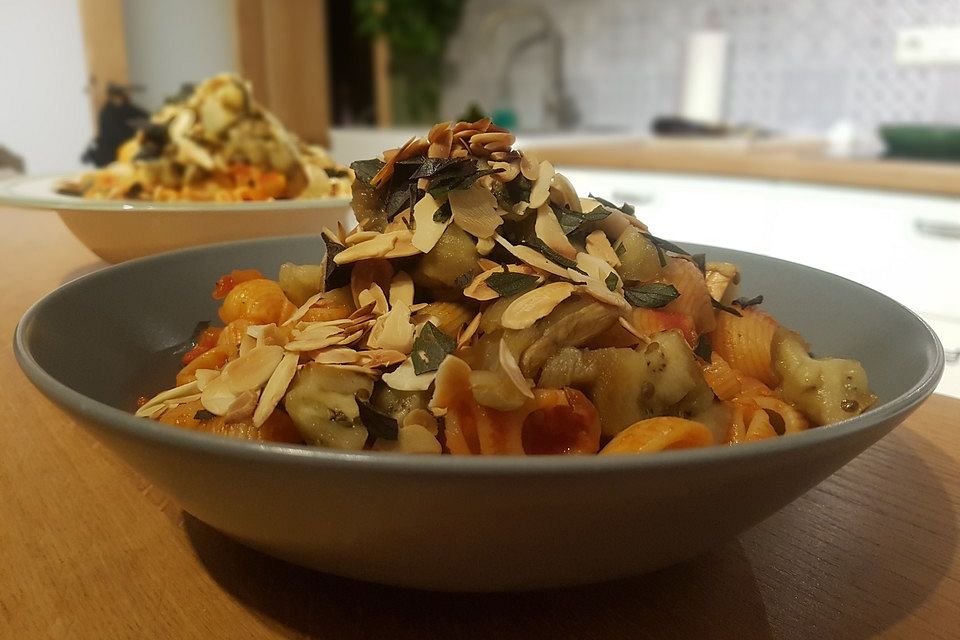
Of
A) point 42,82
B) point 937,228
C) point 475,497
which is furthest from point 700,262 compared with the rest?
point 42,82

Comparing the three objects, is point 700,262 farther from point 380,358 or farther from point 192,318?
point 192,318

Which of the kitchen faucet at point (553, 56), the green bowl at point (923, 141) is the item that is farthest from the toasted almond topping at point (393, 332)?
the kitchen faucet at point (553, 56)

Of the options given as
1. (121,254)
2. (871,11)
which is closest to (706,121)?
(871,11)

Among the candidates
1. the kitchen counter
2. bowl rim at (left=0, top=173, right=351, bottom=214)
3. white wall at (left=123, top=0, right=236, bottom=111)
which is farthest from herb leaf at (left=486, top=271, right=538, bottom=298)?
white wall at (left=123, top=0, right=236, bottom=111)

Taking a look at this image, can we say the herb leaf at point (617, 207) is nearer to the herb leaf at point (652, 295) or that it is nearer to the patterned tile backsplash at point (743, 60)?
the herb leaf at point (652, 295)

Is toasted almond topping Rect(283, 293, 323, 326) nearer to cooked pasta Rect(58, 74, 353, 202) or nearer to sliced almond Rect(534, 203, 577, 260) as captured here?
sliced almond Rect(534, 203, 577, 260)

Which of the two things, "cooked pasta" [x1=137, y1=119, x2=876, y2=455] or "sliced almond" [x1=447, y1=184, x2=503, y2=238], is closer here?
"cooked pasta" [x1=137, y1=119, x2=876, y2=455]
